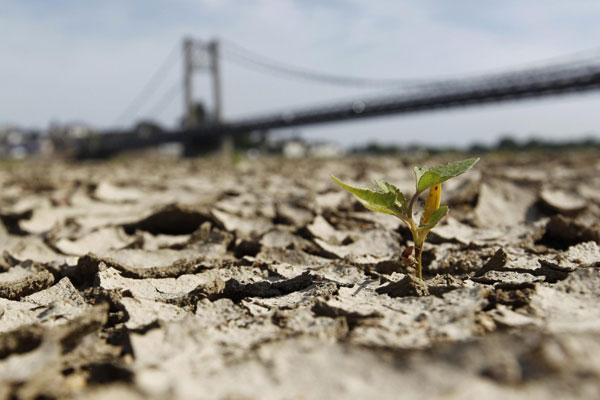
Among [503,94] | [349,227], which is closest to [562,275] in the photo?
[349,227]

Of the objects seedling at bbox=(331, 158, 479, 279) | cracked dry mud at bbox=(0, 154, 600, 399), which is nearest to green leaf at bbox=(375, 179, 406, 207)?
seedling at bbox=(331, 158, 479, 279)

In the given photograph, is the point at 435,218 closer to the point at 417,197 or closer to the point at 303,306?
the point at 417,197

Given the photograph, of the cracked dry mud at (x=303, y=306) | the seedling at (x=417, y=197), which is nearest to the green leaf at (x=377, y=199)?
the seedling at (x=417, y=197)

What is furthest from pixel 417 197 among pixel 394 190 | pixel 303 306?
pixel 303 306

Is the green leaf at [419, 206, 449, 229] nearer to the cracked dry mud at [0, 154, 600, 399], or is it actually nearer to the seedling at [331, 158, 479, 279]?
the seedling at [331, 158, 479, 279]

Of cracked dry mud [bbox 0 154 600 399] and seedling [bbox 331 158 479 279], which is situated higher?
seedling [bbox 331 158 479 279]

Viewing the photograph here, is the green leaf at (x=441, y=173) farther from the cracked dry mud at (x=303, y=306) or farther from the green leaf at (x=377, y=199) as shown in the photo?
the cracked dry mud at (x=303, y=306)
